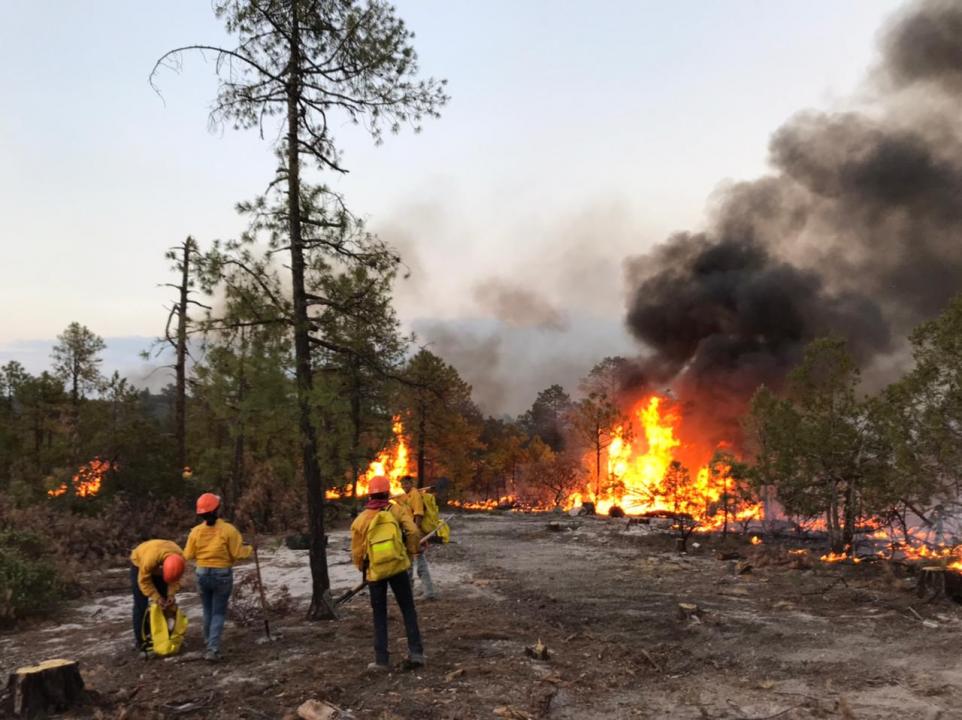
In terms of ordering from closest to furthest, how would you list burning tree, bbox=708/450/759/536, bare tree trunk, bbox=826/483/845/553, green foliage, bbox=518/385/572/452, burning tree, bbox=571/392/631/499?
bare tree trunk, bbox=826/483/845/553, burning tree, bbox=708/450/759/536, burning tree, bbox=571/392/631/499, green foliage, bbox=518/385/572/452

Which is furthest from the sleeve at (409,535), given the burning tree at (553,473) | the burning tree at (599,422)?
the burning tree at (553,473)

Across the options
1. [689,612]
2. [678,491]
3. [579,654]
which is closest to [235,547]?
[579,654]

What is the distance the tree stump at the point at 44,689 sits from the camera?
18.6 ft

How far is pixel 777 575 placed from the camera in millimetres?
13086

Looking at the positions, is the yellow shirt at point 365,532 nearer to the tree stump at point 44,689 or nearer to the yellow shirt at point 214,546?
the yellow shirt at point 214,546

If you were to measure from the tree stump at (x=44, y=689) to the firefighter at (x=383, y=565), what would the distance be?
8.94 feet

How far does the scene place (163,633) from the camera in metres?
7.44

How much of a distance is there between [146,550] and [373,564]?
2.95m

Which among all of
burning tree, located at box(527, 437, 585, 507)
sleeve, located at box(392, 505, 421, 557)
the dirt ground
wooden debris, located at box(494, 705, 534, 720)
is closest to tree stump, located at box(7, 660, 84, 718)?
Result: the dirt ground

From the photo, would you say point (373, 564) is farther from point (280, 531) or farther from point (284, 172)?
point (280, 531)

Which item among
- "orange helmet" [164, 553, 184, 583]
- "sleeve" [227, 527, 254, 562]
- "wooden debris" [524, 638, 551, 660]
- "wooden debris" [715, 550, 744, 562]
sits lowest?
"wooden debris" [715, 550, 744, 562]

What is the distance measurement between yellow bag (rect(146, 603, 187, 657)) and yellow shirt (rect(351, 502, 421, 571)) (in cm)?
255

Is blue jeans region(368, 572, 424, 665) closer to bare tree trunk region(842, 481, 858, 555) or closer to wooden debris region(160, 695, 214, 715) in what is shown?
wooden debris region(160, 695, 214, 715)

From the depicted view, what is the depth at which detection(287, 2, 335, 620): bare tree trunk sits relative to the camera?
9016 millimetres
